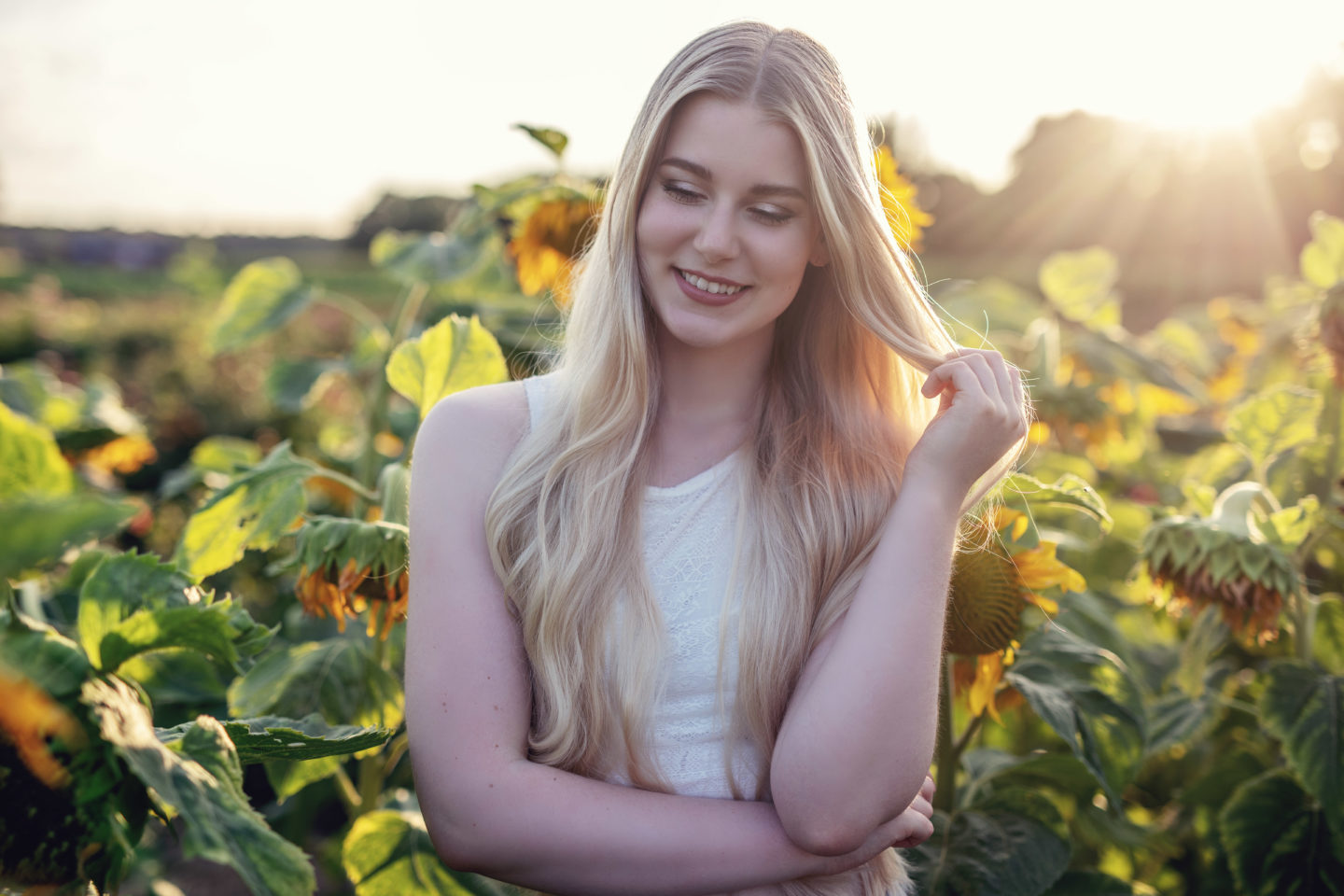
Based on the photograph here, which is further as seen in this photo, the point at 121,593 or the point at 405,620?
the point at 405,620

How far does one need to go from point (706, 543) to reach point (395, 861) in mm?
647

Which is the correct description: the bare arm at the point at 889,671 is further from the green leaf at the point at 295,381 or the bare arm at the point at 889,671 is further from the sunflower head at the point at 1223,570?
the green leaf at the point at 295,381

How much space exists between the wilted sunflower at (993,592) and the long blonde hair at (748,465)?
0.50 ft

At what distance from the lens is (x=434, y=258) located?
1765 millimetres

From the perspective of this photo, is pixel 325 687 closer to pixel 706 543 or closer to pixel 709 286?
pixel 706 543

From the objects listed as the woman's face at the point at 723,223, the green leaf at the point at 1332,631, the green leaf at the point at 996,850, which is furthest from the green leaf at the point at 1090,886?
the woman's face at the point at 723,223

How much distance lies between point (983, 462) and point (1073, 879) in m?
0.79

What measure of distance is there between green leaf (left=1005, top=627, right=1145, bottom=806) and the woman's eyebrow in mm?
763

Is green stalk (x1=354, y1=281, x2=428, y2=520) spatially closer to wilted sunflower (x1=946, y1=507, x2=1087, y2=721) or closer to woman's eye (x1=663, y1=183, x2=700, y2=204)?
woman's eye (x1=663, y1=183, x2=700, y2=204)

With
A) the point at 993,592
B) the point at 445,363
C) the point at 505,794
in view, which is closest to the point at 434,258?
the point at 445,363

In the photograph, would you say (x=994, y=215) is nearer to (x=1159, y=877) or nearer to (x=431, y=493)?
(x=1159, y=877)

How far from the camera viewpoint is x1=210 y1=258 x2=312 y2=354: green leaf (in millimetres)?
1902

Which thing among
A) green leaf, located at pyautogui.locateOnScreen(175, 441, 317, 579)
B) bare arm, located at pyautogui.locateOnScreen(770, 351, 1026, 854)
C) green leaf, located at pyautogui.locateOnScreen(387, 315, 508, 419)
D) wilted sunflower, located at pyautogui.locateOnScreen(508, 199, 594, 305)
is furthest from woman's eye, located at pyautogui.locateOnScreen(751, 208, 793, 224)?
green leaf, located at pyautogui.locateOnScreen(175, 441, 317, 579)

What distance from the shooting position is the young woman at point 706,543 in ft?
3.79
